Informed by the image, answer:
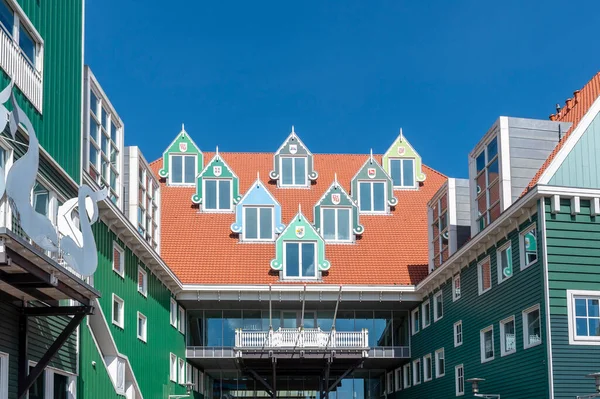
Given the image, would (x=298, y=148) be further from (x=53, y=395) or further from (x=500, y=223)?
(x=53, y=395)

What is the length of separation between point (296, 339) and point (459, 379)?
276 inches

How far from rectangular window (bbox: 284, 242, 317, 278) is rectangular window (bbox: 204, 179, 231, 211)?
472 centimetres

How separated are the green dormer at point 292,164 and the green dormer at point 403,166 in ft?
11.8

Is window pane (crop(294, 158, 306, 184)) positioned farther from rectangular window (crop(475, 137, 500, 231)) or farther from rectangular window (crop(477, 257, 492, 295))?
rectangular window (crop(477, 257, 492, 295))

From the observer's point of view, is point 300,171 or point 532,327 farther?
point 300,171

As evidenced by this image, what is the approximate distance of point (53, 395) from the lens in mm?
20344

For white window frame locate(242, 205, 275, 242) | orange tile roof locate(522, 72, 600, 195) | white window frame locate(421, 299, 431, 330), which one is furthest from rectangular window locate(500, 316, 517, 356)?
white window frame locate(242, 205, 275, 242)

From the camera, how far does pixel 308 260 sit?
37.6m

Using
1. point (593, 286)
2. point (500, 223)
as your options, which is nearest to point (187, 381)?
point (500, 223)

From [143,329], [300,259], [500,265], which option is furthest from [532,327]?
[300,259]

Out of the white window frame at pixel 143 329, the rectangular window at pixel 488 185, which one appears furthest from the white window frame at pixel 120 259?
the rectangular window at pixel 488 185

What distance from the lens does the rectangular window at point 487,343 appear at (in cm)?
2739

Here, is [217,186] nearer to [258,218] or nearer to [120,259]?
[258,218]

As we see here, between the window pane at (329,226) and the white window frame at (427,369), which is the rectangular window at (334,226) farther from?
the white window frame at (427,369)
